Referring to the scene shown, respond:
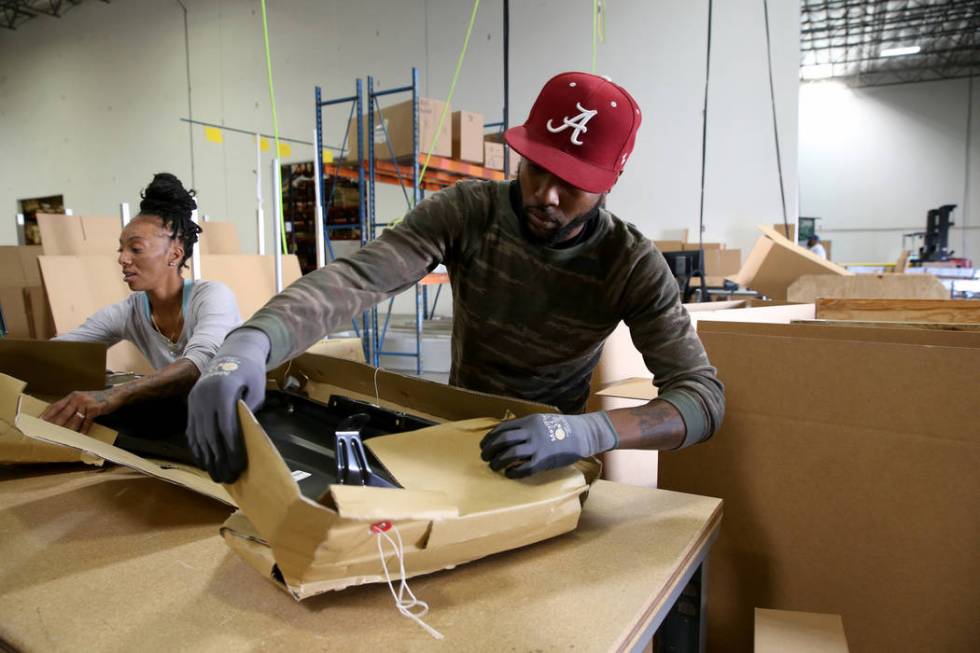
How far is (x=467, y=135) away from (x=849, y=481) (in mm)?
3960

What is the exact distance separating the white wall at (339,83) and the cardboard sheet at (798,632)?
16.6 ft

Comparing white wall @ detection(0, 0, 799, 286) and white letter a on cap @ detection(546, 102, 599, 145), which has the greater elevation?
white wall @ detection(0, 0, 799, 286)

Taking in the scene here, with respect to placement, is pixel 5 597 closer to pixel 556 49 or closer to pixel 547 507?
pixel 547 507

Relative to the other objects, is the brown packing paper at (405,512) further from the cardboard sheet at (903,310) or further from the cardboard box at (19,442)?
the cardboard sheet at (903,310)

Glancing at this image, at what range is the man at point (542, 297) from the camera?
2.35 feet

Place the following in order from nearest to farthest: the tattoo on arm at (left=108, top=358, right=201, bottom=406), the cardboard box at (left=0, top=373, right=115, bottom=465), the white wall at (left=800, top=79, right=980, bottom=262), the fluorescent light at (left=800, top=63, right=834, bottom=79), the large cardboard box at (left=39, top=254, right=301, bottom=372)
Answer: the cardboard box at (left=0, top=373, right=115, bottom=465), the tattoo on arm at (left=108, top=358, right=201, bottom=406), the large cardboard box at (left=39, top=254, right=301, bottom=372), the white wall at (left=800, top=79, right=980, bottom=262), the fluorescent light at (left=800, top=63, right=834, bottom=79)

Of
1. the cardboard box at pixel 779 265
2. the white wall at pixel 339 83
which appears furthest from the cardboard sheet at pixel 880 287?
the white wall at pixel 339 83

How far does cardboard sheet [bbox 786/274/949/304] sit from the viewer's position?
2314 mm

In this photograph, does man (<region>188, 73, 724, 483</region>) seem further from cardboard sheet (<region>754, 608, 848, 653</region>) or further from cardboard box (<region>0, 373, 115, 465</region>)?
cardboard box (<region>0, 373, 115, 465</region>)

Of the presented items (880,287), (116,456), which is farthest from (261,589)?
(880,287)

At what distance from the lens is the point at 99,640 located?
53 cm

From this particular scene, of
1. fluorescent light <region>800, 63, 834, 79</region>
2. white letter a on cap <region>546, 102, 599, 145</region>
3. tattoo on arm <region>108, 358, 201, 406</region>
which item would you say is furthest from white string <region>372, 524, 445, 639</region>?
fluorescent light <region>800, 63, 834, 79</region>

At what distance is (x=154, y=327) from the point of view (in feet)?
5.47

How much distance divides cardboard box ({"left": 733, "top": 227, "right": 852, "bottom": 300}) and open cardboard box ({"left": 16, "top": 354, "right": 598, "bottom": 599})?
275cm
